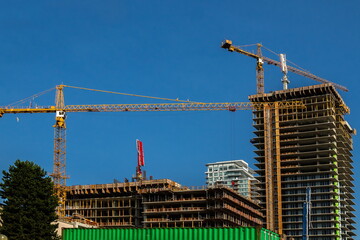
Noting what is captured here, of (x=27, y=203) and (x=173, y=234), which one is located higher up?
(x=27, y=203)

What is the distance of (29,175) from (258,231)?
171ft

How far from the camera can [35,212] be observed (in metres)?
110

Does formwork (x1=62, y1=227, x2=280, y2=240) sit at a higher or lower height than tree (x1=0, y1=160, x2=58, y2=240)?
lower

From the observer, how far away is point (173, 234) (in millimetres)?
77375

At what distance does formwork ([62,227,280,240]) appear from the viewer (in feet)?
245

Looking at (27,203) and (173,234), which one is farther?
(27,203)

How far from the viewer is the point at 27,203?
11006 centimetres

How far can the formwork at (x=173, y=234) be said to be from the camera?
245 feet

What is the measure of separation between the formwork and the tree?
27.6m

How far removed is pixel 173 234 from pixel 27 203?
1627 inches

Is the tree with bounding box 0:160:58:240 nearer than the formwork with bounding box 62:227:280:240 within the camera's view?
No

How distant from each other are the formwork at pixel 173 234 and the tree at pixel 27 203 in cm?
2763

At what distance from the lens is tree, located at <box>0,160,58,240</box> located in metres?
108

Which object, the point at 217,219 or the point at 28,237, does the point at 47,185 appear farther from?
the point at 217,219
